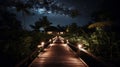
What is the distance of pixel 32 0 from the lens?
12.0 meters

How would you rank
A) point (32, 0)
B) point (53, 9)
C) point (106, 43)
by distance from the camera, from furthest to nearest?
point (106, 43) → point (53, 9) → point (32, 0)

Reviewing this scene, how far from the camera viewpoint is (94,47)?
79.2 ft

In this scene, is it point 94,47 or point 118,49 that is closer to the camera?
point 118,49

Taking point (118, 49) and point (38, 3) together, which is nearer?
point (38, 3)

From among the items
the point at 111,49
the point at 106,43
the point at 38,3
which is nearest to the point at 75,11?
the point at 38,3

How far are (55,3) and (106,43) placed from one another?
10.2 metres

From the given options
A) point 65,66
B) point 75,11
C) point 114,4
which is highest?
point 114,4

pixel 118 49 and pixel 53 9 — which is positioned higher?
pixel 53 9

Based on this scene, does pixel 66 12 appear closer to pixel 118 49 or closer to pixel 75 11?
pixel 75 11

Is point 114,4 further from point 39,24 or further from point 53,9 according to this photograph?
point 39,24

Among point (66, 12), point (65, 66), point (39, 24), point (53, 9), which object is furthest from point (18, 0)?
point (39, 24)

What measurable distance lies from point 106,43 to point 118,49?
183cm

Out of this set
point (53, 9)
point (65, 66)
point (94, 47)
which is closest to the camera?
point (53, 9)

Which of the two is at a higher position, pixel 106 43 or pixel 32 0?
pixel 32 0
